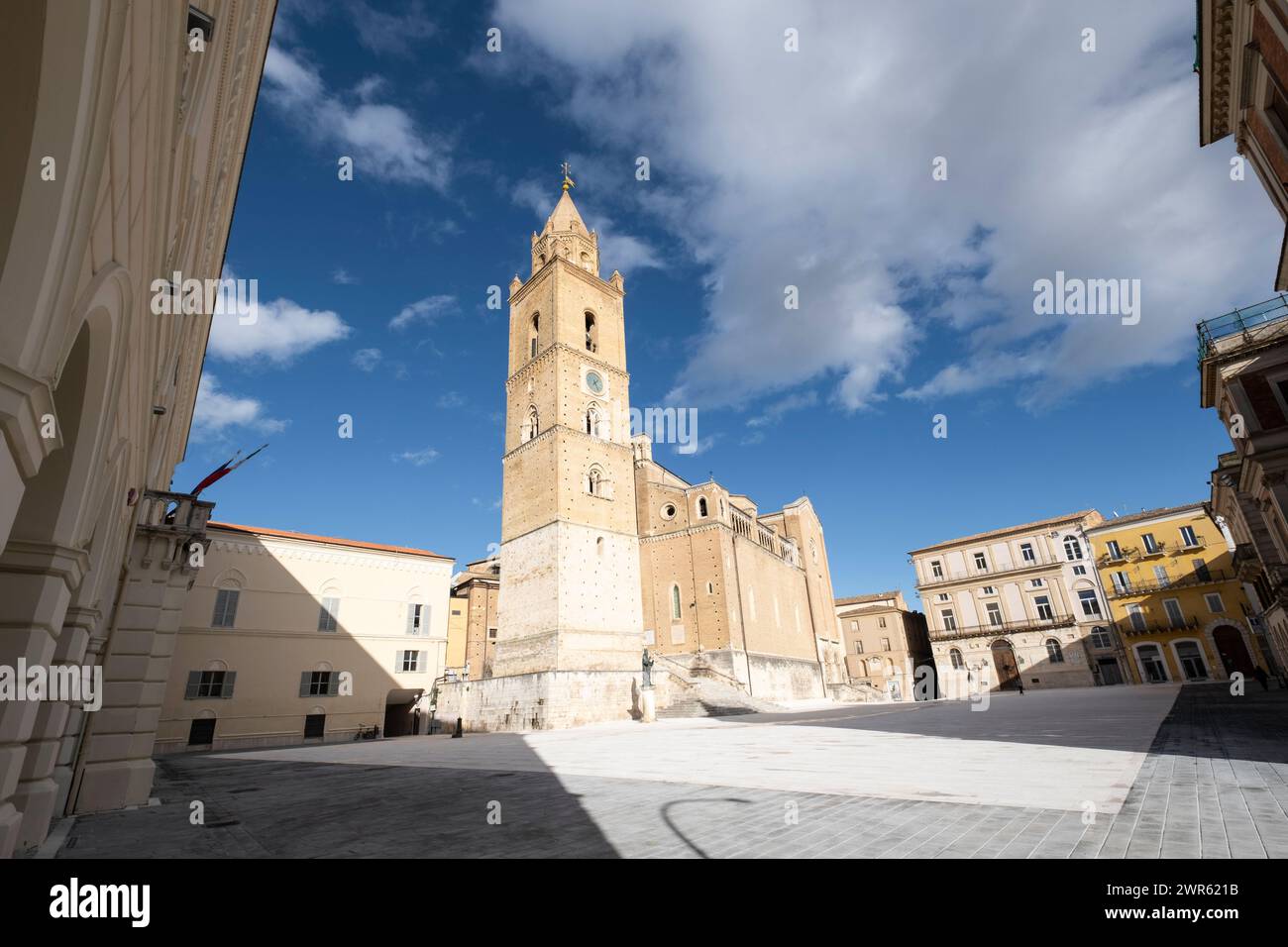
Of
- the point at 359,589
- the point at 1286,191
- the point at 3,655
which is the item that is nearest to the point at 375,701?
the point at 359,589

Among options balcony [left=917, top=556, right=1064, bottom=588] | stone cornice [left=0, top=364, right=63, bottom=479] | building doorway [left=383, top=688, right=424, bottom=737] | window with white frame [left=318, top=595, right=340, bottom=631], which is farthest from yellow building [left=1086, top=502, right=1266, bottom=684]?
window with white frame [left=318, top=595, right=340, bottom=631]

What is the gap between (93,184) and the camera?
2.39 m

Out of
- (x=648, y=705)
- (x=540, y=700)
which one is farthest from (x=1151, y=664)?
(x=540, y=700)

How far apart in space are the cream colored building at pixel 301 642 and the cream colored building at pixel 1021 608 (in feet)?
130

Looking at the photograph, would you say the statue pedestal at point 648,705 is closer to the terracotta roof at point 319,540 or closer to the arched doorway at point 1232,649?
the terracotta roof at point 319,540

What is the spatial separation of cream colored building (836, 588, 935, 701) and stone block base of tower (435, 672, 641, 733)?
30936 mm

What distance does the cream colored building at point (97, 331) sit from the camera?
2.08 m

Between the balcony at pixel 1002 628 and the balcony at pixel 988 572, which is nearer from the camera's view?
the balcony at pixel 1002 628

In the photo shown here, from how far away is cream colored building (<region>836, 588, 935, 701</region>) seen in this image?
51.7 meters

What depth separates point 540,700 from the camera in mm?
25281

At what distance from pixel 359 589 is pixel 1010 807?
29089mm

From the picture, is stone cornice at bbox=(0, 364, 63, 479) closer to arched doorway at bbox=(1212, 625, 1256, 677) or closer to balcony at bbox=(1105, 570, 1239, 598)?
balcony at bbox=(1105, 570, 1239, 598)

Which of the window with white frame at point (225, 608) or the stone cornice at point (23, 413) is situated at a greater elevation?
the window with white frame at point (225, 608)

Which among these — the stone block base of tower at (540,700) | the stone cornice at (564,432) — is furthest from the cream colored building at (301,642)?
the stone cornice at (564,432)
